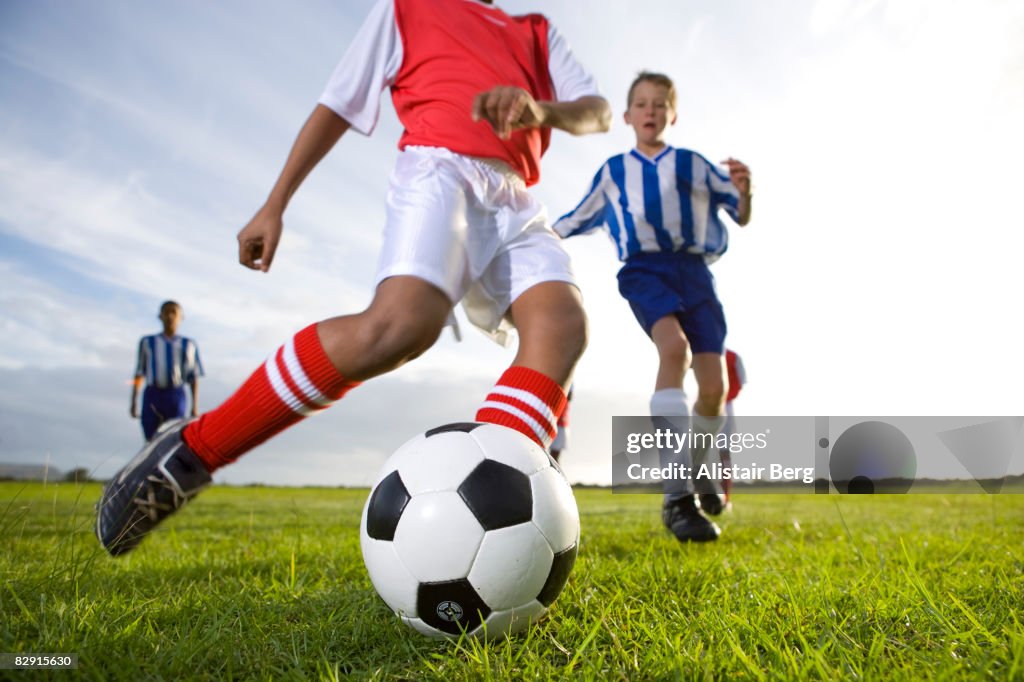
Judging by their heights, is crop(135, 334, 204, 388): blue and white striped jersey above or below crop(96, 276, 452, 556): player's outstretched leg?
above

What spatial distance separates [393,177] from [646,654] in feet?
6.45

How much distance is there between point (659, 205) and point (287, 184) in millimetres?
2464

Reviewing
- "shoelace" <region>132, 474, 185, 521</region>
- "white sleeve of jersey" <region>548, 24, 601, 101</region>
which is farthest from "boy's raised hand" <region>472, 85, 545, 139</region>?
"shoelace" <region>132, 474, 185, 521</region>

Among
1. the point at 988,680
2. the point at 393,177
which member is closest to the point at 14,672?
the point at 988,680

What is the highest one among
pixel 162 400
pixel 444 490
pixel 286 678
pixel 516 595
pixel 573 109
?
pixel 573 109

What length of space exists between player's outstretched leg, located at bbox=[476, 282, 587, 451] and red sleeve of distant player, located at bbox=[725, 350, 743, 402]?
415 cm

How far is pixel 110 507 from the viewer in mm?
2625

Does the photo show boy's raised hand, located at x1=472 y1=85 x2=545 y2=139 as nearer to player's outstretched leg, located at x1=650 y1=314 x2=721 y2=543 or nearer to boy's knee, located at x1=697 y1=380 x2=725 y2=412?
player's outstretched leg, located at x1=650 y1=314 x2=721 y2=543

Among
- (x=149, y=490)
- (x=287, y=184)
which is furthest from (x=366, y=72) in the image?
(x=149, y=490)

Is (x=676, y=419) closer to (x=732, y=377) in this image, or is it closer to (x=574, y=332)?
(x=574, y=332)

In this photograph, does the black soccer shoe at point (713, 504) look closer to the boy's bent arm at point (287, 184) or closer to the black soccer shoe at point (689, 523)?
the black soccer shoe at point (689, 523)

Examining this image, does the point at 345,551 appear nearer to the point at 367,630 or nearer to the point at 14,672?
the point at 367,630

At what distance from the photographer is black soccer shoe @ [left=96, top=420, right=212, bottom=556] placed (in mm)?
2594

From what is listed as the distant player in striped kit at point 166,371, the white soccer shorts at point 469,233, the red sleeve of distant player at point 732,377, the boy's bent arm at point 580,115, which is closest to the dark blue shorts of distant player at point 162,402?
the distant player in striped kit at point 166,371
